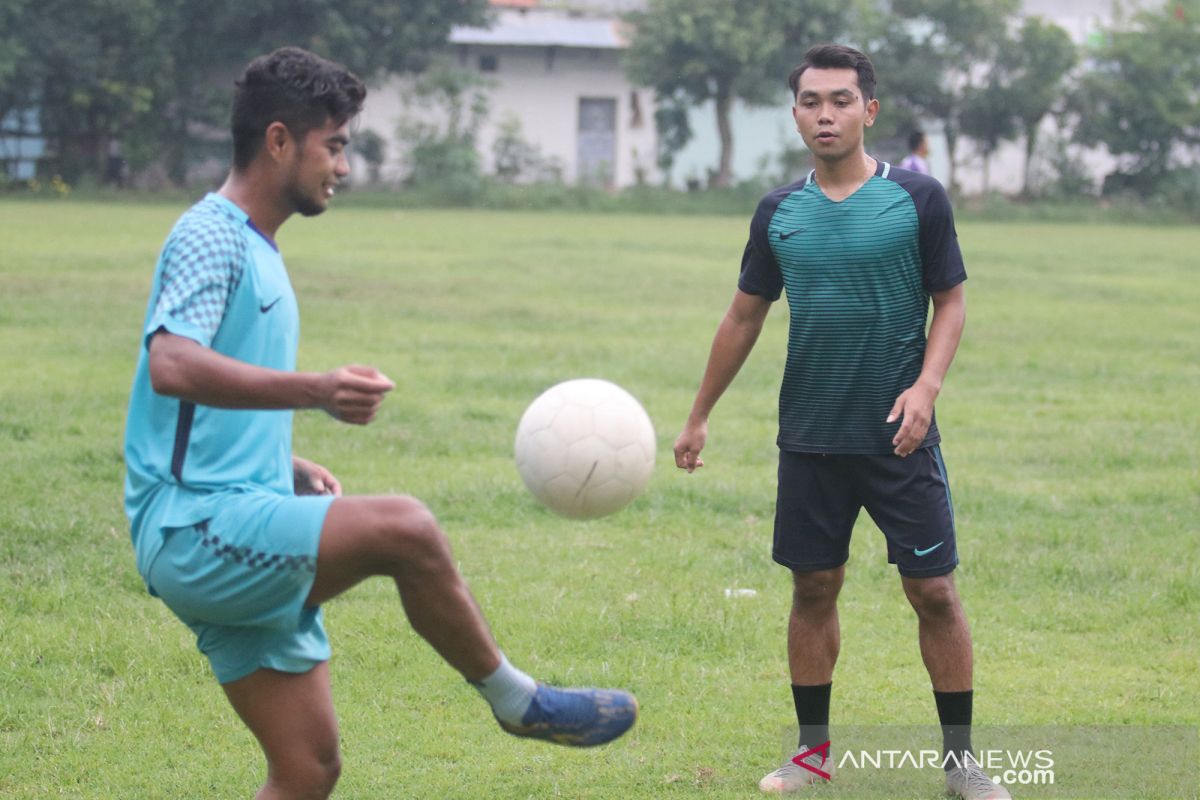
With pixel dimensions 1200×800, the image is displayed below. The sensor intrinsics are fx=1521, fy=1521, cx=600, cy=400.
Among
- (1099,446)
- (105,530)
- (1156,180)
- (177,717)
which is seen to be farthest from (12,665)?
(1156,180)

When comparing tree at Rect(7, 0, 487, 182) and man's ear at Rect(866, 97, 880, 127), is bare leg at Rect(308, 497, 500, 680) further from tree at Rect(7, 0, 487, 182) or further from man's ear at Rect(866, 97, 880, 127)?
tree at Rect(7, 0, 487, 182)

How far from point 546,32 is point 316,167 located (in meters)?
51.6

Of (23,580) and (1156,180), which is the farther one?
(1156,180)

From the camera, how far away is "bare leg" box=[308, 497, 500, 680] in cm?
324

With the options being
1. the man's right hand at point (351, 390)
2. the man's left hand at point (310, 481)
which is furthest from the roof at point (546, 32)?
the man's right hand at point (351, 390)

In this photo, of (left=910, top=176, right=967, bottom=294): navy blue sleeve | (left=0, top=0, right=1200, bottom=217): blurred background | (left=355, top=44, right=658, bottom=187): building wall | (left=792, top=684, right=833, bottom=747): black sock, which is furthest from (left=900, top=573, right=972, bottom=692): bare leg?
(left=355, top=44, right=658, bottom=187): building wall

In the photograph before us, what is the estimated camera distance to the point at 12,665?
18.6ft

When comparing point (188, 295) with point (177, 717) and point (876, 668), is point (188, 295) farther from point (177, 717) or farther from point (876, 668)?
point (876, 668)

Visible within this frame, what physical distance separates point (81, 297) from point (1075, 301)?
12.6 meters

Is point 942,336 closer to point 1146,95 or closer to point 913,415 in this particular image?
point 913,415

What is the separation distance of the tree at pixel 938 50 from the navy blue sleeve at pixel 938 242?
46.2 m

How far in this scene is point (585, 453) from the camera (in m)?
4.51

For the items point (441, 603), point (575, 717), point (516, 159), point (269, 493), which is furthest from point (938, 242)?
point (516, 159)

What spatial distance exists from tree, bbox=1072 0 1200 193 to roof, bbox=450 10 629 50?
1568 cm
